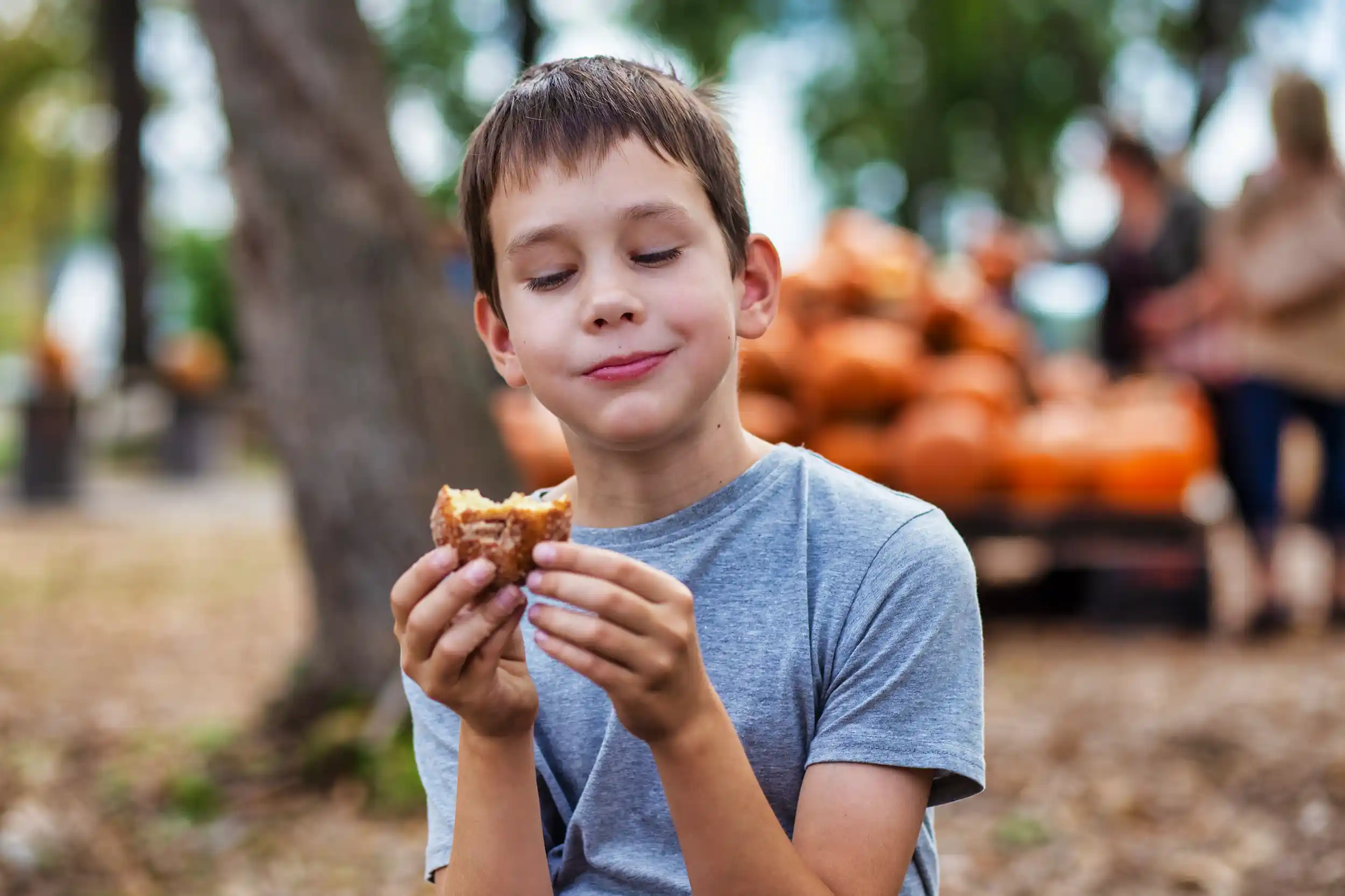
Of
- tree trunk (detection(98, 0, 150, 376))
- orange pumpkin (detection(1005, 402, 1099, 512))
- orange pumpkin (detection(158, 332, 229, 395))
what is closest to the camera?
orange pumpkin (detection(1005, 402, 1099, 512))

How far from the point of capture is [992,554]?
7.77m

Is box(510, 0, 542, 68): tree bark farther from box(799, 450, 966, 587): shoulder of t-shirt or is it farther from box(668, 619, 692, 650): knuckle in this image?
box(668, 619, 692, 650): knuckle

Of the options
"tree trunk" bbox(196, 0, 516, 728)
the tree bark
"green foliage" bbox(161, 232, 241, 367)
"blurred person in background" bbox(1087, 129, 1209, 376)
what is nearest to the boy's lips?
"tree trunk" bbox(196, 0, 516, 728)

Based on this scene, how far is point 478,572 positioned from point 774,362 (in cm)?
433

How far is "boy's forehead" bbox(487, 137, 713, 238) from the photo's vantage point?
1582 millimetres

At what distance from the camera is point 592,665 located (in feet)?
4.34

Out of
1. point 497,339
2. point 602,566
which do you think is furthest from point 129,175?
point 602,566

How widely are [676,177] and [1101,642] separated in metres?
4.72

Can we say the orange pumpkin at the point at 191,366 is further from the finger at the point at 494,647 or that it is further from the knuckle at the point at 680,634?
the knuckle at the point at 680,634

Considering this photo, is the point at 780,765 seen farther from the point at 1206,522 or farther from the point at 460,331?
the point at 1206,522

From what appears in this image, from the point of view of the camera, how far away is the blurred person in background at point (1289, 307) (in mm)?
5480

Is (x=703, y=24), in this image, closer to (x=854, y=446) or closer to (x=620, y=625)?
(x=854, y=446)

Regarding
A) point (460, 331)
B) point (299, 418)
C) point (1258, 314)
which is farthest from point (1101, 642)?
point (299, 418)

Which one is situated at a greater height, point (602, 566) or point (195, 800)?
point (602, 566)
